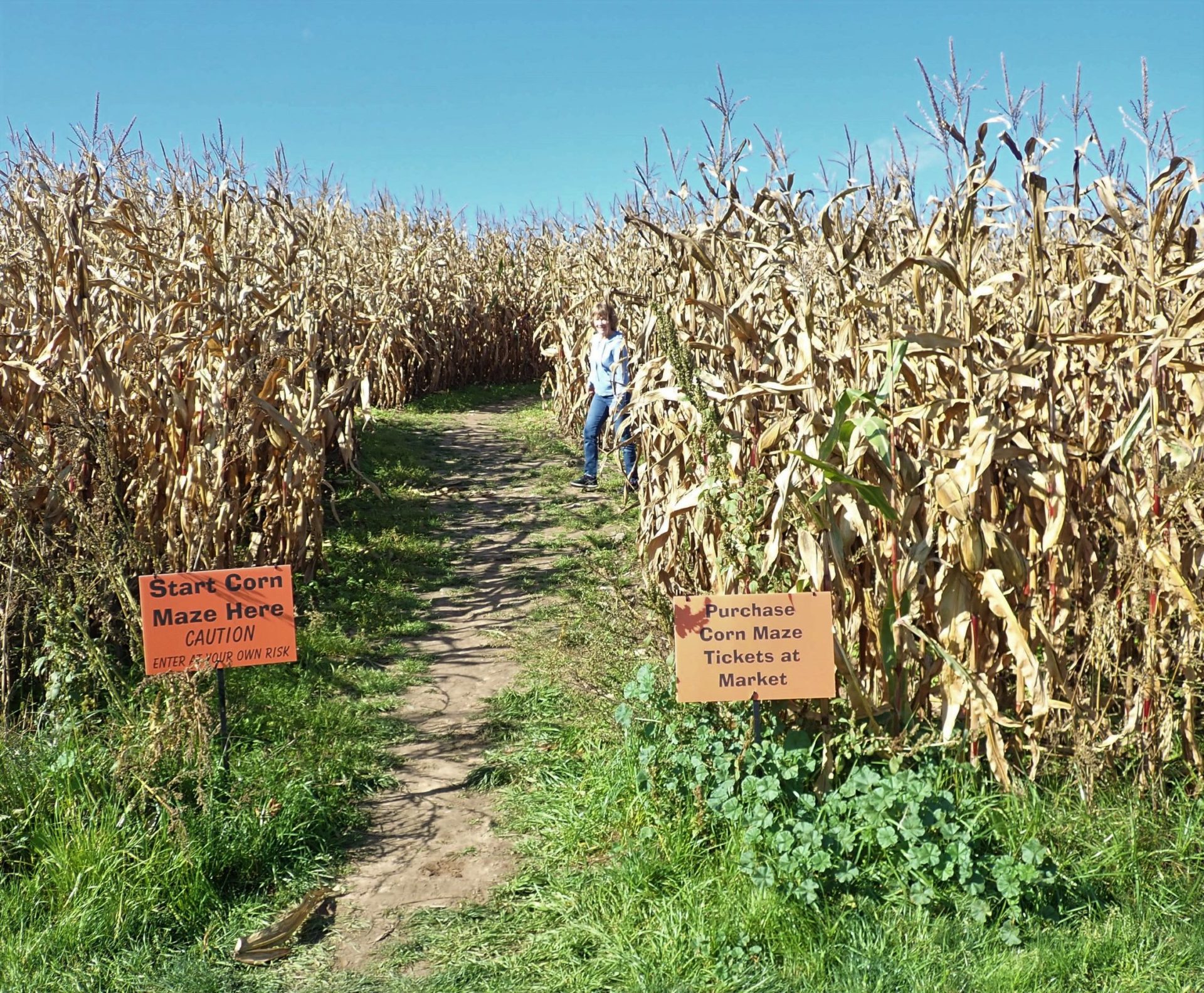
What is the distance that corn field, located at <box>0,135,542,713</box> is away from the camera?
4.09m

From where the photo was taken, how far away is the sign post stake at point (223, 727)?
3688 millimetres

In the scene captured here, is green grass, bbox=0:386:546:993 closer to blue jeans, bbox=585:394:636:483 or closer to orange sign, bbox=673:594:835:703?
orange sign, bbox=673:594:835:703

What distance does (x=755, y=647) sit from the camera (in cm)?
320

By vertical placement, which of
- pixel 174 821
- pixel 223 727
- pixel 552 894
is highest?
pixel 223 727

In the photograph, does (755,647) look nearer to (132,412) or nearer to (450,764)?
(450,764)

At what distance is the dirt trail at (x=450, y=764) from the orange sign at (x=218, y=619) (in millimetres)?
833

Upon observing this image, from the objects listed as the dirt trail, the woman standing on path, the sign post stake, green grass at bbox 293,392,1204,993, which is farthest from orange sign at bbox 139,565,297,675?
the woman standing on path

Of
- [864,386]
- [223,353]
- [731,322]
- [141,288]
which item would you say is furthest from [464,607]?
[864,386]

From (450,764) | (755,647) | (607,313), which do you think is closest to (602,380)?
(607,313)

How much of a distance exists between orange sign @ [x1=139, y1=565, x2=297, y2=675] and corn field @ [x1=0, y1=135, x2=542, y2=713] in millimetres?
222

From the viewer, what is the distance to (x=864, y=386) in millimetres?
3549

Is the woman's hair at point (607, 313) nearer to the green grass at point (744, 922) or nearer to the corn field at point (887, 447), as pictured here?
the corn field at point (887, 447)

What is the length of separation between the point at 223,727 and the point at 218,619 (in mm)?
432

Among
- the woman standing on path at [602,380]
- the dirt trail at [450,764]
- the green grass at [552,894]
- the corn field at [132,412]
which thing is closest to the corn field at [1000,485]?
the green grass at [552,894]
